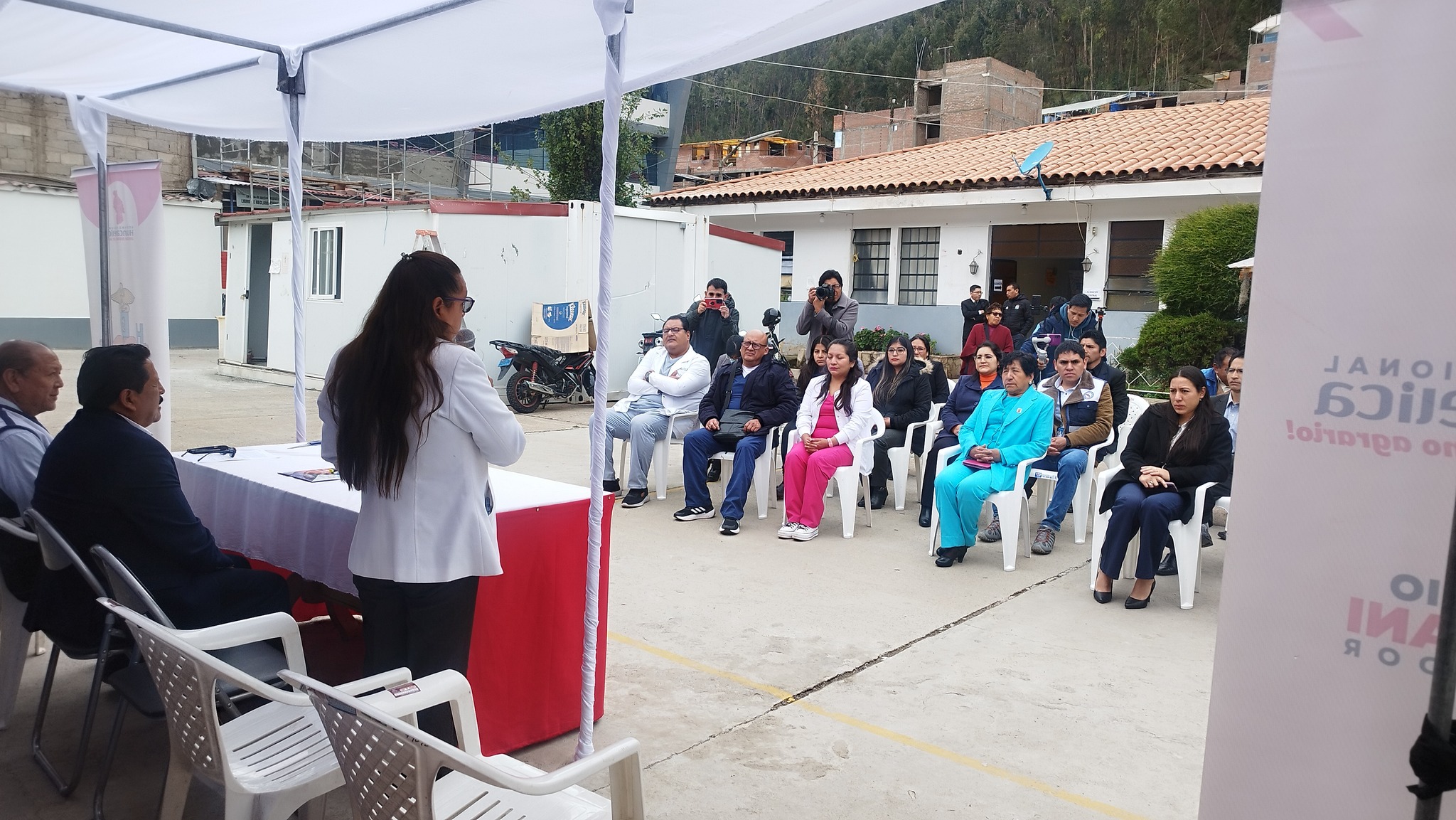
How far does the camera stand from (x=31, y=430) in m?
3.28

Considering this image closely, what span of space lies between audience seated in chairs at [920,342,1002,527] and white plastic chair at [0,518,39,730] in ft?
15.7

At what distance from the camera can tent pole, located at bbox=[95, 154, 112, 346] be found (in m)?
5.57

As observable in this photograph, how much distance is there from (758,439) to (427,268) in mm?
4068

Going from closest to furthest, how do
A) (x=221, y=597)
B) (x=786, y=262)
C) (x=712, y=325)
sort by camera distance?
(x=221, y=597) → (x=712, y=325) → (x=786, y=262)

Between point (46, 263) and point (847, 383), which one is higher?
point (46, 263)

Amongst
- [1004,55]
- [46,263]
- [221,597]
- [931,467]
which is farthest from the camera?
[1004,55]

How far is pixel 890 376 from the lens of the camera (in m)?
7.05

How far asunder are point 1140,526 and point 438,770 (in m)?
4.00

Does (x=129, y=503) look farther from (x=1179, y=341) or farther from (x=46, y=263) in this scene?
(x=46, y=263)

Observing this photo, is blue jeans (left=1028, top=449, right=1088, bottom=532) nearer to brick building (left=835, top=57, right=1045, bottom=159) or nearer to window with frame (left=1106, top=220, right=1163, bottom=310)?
window with frame (left=1106, top=220, right=1163, bottom=310)

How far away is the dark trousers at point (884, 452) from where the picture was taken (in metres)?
6.90

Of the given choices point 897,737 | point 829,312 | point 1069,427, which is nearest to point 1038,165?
point 829,312

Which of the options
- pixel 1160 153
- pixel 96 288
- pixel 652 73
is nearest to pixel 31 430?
pixel 652 73

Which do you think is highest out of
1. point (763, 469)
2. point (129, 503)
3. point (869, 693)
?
point (129, 503)
